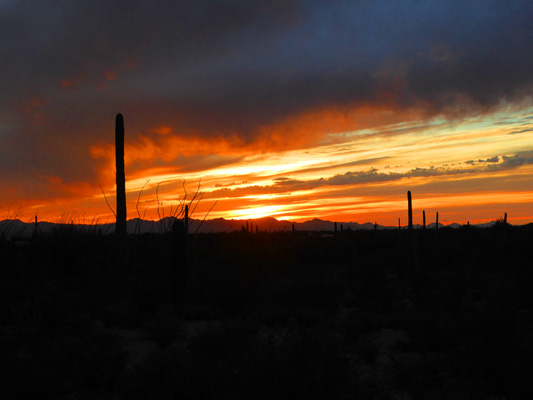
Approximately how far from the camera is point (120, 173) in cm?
1653

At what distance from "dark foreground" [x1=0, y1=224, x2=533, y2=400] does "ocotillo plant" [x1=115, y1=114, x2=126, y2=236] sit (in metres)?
1.47

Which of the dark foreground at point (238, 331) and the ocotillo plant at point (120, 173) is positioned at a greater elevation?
the ocotillo plant at point (120, 173)

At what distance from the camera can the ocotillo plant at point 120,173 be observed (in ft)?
52.7

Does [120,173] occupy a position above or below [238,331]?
above

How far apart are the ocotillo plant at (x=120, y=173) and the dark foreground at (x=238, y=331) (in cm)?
147

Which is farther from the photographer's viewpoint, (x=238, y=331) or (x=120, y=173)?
(x=120, y=173)

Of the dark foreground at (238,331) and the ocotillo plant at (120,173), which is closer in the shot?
the dark foreground at (238,331)

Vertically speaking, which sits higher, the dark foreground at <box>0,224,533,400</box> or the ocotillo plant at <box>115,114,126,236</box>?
the ocotillo plant at <box>115,114,126,236</box>

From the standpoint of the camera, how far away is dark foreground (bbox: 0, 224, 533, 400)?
6.06 meters

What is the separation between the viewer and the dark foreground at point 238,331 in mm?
6059

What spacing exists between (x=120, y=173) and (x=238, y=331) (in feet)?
31.4

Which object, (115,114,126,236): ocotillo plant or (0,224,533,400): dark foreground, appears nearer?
(0,224,533,400): dark foreground

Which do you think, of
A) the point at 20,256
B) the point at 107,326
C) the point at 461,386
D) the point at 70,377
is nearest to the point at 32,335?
the point at 107,326

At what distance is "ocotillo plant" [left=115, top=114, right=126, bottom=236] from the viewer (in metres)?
16.0
